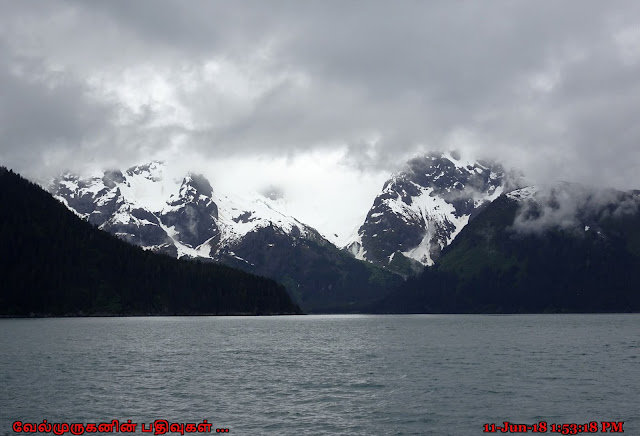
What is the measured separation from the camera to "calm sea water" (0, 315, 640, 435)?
67000 mm

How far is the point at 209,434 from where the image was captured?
60438 millimetres

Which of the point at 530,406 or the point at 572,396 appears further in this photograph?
the point at 572,396

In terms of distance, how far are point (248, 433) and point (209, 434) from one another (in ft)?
11.0

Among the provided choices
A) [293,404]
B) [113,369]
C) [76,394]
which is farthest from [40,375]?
[293,404]

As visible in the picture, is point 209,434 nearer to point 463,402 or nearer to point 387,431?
point 387,431

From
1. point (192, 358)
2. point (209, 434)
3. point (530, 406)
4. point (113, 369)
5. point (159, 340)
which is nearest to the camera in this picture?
point (209, 434)

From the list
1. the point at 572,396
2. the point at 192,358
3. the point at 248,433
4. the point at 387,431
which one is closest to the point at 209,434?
the point at 248,433

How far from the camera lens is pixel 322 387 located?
87.9 metres

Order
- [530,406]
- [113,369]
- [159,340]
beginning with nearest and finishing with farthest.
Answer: [530,406] → [113,369] → [159,340]

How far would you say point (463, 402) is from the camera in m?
75.8

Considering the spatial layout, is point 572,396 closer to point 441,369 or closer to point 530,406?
point 530,406

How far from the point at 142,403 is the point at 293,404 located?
16.1 meters

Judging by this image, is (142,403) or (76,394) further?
(76,394)

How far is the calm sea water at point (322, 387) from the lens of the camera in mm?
67000
